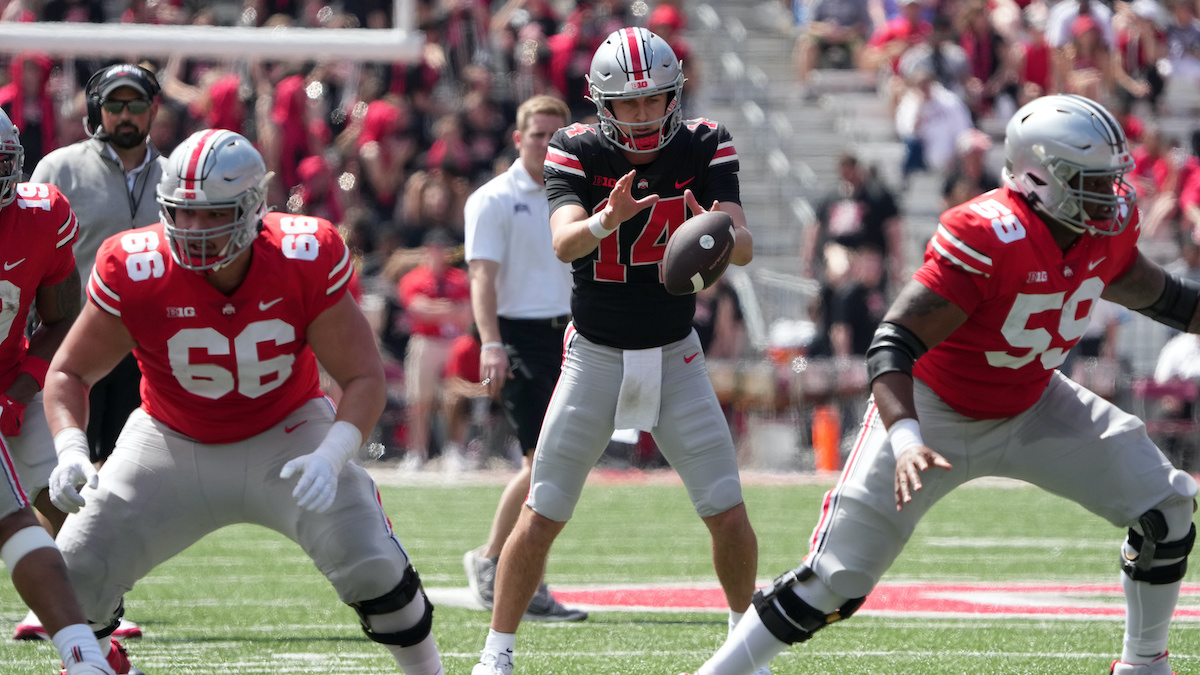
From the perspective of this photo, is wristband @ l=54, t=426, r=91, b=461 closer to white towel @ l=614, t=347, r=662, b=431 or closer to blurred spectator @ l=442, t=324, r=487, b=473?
white towel @ l=614, t=347, r=662, b=431

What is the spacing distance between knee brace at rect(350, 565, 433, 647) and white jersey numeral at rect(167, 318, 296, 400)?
0.63 meters

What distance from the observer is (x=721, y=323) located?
12945 mm

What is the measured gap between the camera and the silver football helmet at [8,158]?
4438 mm

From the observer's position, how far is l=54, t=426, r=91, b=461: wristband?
391cm

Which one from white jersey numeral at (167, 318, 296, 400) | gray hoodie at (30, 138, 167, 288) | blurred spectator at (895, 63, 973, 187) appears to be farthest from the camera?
blurred spectator at (895, 63, 973, 187)

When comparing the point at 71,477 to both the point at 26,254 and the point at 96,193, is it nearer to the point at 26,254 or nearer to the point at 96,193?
the point at 26,254

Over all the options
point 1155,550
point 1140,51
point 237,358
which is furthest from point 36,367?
point 1140,51

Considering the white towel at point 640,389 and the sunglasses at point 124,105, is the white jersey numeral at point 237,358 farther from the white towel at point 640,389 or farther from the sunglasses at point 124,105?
the sunglasses at point 124,105

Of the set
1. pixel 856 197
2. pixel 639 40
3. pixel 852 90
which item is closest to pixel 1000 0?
pixel 852 90

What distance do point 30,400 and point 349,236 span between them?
27.9 ft

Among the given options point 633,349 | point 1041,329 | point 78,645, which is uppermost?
point 1041,329

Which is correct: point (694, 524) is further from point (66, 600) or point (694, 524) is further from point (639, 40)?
point (66, 600)


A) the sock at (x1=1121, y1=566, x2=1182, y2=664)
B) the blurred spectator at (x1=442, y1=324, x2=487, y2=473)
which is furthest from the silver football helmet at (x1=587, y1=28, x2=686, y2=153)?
the blurred spectator at (x1=442, y1=324, x2=487, y2=473)

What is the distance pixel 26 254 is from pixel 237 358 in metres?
1.02
